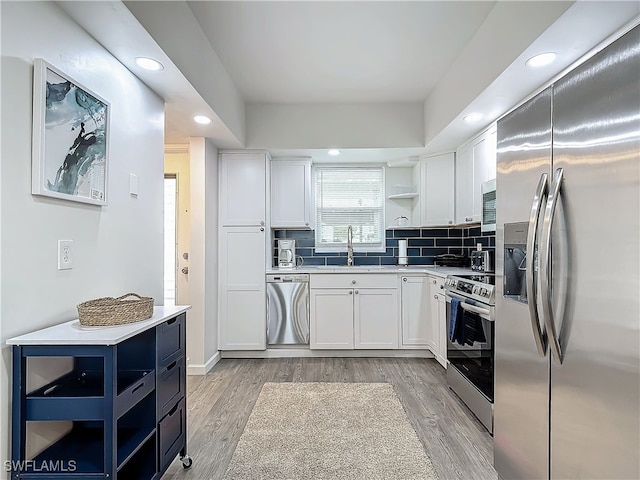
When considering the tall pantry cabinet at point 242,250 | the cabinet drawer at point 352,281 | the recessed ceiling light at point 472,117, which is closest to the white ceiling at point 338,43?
the recessed ceiling light at point 472,117

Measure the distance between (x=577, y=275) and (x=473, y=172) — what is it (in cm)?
250

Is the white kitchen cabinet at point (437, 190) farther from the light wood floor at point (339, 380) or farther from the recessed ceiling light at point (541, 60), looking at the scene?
the recessed ceiling light at point (541, 60)

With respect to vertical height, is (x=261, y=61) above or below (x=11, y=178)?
above

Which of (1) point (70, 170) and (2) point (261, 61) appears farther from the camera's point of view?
(2) point (261, 61)

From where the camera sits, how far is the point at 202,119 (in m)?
3.03

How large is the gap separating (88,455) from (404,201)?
13.1 feet

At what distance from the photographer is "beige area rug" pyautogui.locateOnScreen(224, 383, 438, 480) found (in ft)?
6.52

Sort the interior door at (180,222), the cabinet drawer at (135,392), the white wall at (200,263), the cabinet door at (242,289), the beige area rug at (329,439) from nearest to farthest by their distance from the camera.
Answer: the cabinet drawer at (135,392) → the beige area rug at (329,439) → the white wall at (200,263) → the cabinet door at (242,289) → the interior door at (180,222)

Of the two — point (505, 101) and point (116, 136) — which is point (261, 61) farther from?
point (505, 101)

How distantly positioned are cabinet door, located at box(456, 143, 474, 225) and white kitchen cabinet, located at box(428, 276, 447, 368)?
0.69 meters

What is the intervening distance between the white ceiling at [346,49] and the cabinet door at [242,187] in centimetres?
30

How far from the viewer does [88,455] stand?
58.4 inches

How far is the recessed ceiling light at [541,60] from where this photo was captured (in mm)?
2006

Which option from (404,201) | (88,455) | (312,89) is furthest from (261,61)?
(88,455)
